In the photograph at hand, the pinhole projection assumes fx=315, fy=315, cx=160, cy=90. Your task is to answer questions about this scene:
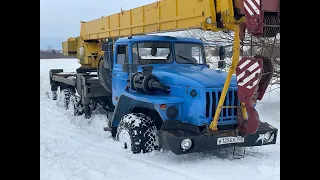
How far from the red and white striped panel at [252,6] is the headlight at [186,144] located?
2.01m

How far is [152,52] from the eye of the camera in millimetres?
6305

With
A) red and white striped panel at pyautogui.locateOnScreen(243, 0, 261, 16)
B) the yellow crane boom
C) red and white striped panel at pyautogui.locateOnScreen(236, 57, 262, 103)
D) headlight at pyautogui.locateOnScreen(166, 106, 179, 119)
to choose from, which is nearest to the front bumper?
headlight at pyautogui.locateOnScreen(166, 106, 179, 119)

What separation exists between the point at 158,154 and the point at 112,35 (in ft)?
13.9

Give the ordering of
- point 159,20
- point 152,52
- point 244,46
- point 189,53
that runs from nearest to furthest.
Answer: point 159,20 → point 152,52 → point 189,53 → point 244,46

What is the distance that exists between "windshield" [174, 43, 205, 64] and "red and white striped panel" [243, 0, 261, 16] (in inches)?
85.8

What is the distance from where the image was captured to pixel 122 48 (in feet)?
21.7

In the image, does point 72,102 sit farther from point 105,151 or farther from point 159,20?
point 159,20

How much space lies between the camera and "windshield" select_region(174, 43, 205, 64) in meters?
6.34

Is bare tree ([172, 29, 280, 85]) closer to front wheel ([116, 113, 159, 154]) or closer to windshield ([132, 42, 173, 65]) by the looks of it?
windshield ([132, 42, 173, 65])

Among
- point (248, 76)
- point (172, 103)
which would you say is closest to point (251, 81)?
point (248, 76)

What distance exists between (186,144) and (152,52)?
2321 mm

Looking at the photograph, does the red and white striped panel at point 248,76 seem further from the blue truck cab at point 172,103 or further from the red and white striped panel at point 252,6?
the red and white striped panel at point 252,6
